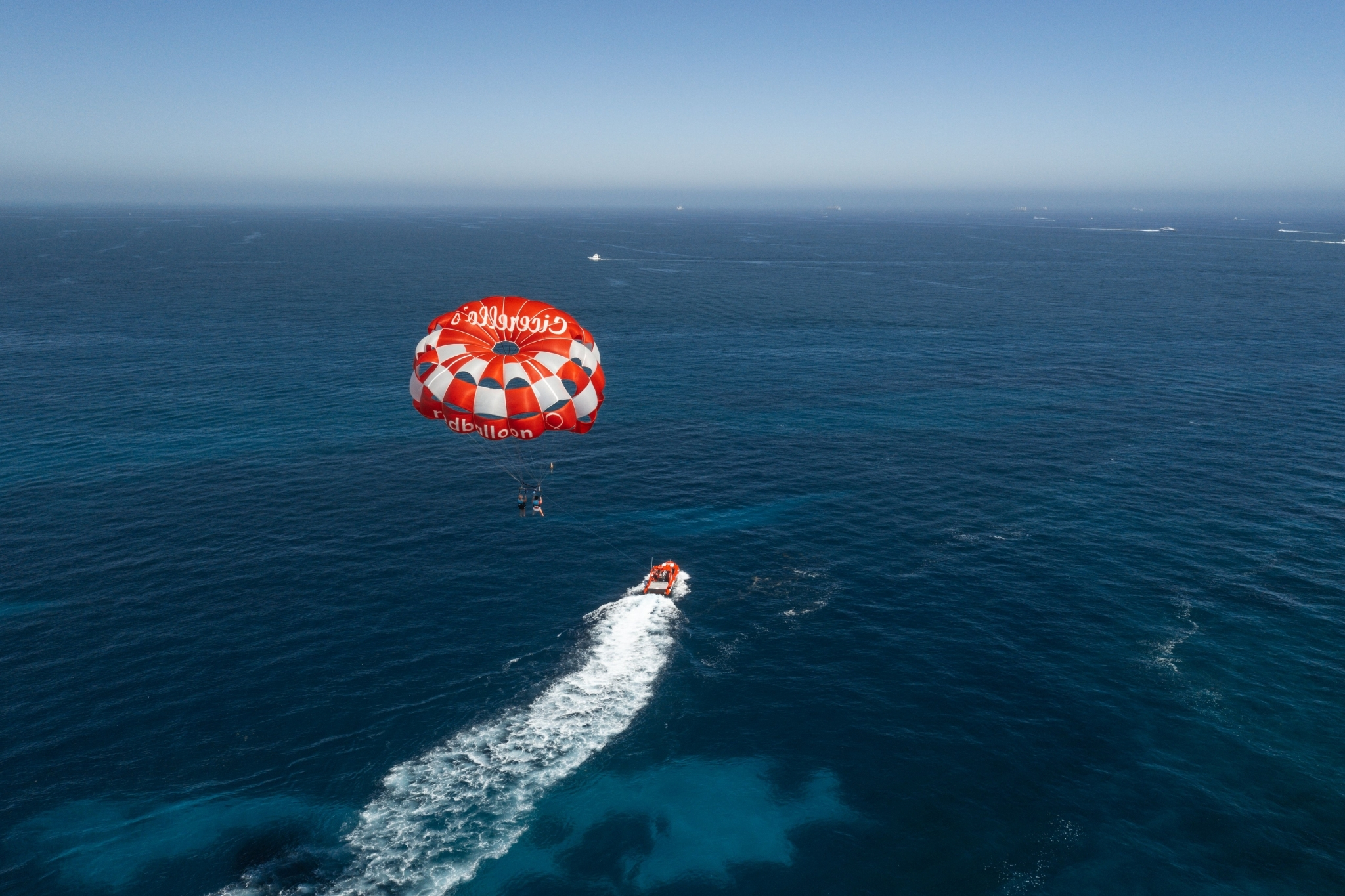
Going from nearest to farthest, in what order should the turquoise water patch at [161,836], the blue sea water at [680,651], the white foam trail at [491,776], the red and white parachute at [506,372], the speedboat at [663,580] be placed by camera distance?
1. the turquoise water patch at [161,836]
2. the white foam trail at [491,776]
3. the blue sea water at [680,651]
4. the red and white parachute at [506,372]
5. the speedboat at [663,580]

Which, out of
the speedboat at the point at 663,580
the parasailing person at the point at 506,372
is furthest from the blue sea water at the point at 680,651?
the parasailing person at the point at 506,372

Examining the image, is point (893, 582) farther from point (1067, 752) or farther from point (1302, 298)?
point (1302, 298)

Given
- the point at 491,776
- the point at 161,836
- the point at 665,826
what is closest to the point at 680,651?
the point at 665,826

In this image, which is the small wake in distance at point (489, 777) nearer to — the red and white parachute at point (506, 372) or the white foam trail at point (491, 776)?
the white foam trail at point (491, 776)

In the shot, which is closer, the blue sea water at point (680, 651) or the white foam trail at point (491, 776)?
the white foam trail at point (491, 776)

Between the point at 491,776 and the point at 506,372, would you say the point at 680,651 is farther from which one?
the point at 506,372

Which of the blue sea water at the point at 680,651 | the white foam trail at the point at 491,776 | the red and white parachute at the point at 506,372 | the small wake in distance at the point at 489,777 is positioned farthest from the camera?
the red and white parachute at the point at 506,372
